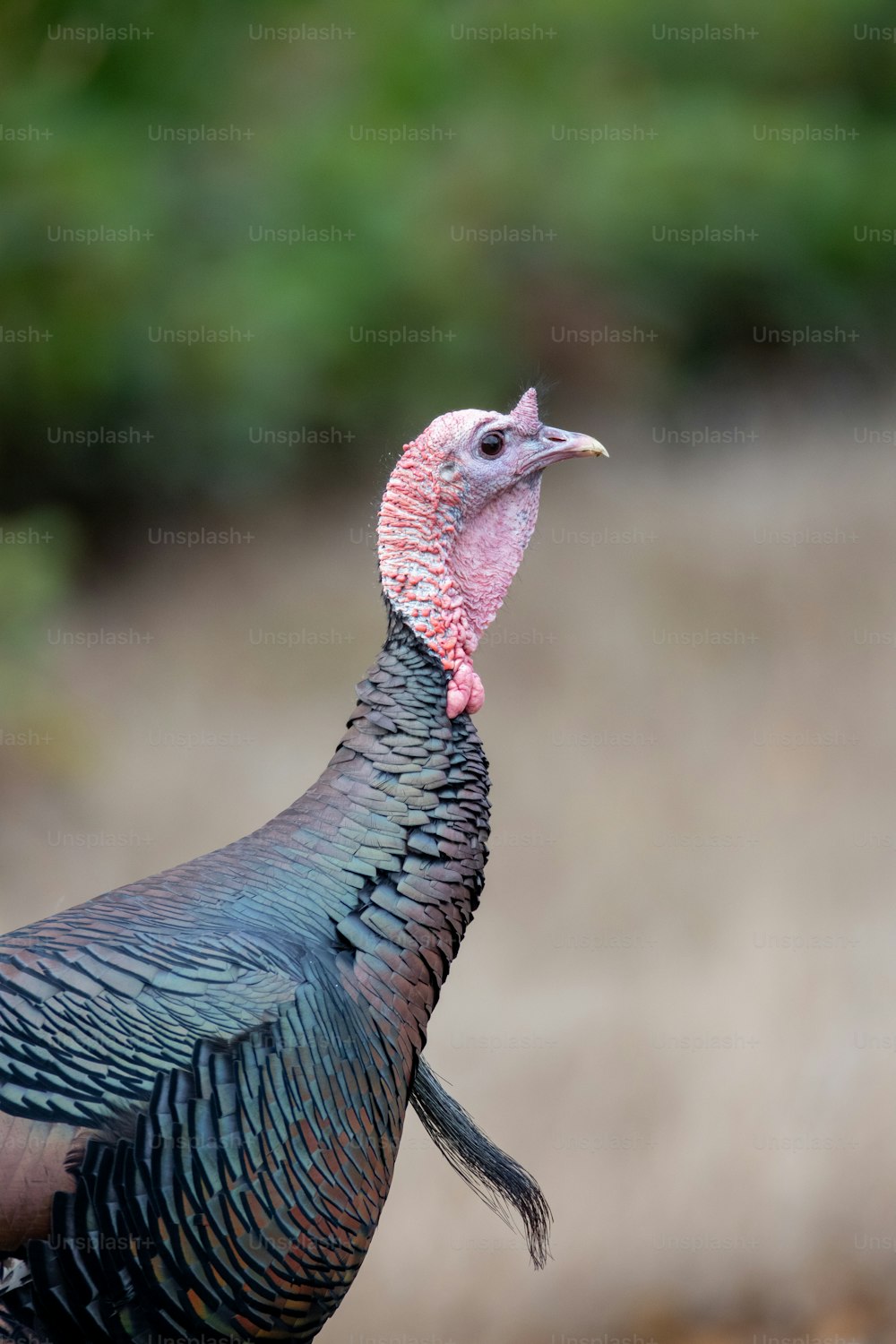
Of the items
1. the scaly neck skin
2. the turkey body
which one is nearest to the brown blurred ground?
the turkey body

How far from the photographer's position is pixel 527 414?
2863 mm

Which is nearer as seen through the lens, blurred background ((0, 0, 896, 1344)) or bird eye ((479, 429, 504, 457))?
bird eye ((479, 429, 504, 457))

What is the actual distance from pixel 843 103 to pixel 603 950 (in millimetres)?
5834

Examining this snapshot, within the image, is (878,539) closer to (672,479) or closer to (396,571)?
(672,479)

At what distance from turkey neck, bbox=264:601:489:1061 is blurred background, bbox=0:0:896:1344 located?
239 centimetres

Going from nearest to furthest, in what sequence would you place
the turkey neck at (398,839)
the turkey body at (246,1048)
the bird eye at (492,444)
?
the turkey body at (246,1048)
the turkey neck at (398,839)
the bird eye at (492,444)

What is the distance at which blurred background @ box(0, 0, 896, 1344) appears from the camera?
16.8 feet

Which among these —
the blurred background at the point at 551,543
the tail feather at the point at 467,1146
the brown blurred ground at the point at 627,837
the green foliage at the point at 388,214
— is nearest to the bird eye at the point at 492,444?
the tail feather at the point at 467,1146

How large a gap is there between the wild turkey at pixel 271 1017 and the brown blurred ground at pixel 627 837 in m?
2.49

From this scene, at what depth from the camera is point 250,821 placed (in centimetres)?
660

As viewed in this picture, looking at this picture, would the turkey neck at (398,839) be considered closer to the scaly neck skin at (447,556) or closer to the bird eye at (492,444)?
the scaly neck skin at (447,556)

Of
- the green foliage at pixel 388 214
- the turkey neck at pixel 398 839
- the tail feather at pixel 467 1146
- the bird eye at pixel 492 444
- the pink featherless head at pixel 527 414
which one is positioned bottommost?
the tail feather at pixel 467 1146

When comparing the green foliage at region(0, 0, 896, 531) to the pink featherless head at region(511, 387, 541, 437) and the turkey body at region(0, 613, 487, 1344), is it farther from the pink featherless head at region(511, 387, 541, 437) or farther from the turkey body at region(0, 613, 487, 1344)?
the turkey body at region(0, 613, 487, 1344)

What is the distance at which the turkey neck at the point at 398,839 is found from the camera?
2.54 m
